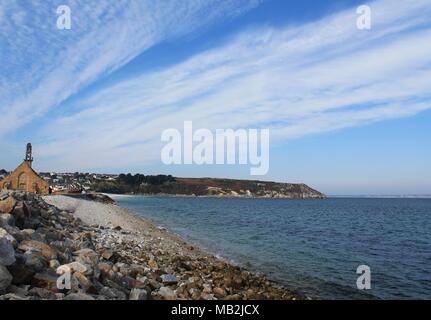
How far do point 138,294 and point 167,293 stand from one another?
1.59 meters

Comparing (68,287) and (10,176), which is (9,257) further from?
(10,176)

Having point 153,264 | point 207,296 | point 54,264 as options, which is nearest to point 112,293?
point 54,264

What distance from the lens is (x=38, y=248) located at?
10656mm

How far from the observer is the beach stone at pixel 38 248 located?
10.3 metres

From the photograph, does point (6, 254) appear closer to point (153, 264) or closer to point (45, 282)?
point (45, 282)

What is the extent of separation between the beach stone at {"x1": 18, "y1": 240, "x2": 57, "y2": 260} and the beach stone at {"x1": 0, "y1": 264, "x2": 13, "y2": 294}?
2372 millimetres

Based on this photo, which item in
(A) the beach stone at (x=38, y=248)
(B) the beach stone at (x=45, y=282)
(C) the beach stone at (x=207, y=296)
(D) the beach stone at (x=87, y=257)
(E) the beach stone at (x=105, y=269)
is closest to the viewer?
(B) the beach stone at (x=45, y=282)

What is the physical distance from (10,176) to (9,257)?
52348mm

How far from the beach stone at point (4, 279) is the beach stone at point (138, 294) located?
10.0ft

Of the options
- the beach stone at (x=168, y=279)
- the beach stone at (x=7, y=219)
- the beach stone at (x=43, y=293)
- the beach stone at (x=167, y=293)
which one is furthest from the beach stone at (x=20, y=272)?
the beach stone at (x=168, y=279)

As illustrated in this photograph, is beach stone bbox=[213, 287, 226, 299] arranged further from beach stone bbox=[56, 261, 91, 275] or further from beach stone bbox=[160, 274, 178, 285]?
beach stone bbox=[56, 261, 91, 275]

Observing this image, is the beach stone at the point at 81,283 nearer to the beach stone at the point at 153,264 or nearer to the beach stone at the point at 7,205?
the beach stone at the point at 7,205

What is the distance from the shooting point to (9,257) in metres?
8.51
